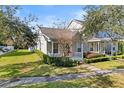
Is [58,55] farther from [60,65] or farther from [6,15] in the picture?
[6,15]

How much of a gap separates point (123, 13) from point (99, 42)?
164 cm

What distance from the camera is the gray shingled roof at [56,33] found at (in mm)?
9578

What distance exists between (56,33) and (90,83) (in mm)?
1858

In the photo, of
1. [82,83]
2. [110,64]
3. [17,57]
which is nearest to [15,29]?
[17,57]

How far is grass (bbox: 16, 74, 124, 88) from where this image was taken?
8.88 m

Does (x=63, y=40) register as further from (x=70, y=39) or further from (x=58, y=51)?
(x=58, y=51)

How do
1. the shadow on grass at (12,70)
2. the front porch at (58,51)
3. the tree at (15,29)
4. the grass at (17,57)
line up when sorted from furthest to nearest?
the front porch at (58,51), the grass at (17,57), the shadow on grass at (12,70), the tree at (15,29)

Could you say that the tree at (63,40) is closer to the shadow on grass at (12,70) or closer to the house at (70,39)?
the house at (70,39)

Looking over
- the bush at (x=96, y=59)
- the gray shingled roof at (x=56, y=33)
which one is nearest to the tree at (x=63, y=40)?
the gray shingled roof at (x=56, y=33)

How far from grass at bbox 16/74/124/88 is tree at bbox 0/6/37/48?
4.32 feet

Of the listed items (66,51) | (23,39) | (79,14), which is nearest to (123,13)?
(79,14)

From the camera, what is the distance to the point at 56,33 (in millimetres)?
9688

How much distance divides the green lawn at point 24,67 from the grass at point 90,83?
1.72ft
